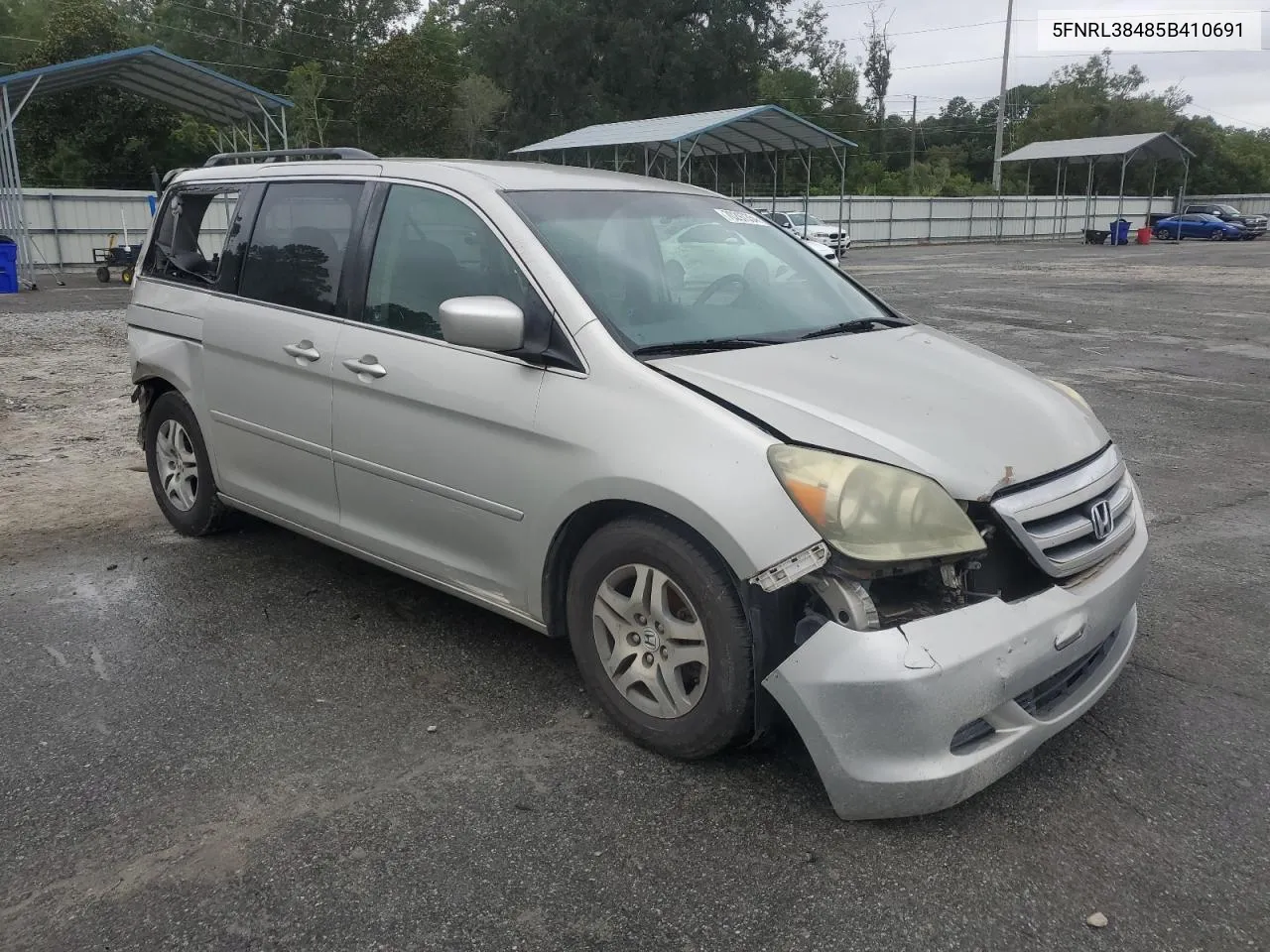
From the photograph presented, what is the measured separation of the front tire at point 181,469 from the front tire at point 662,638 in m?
2.50

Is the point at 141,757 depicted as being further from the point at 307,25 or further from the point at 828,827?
the point at 307,25

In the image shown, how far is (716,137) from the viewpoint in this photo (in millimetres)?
29109

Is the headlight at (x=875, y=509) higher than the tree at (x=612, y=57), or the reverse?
the tree at (x=612, y=57)

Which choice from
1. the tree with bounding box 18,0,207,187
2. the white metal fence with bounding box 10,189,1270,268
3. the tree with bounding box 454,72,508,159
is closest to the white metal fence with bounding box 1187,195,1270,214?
the white metal fence with bounding box 10,189,1270,268

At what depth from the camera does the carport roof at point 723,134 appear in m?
25.5

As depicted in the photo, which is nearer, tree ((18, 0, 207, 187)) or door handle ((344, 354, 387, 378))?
door handle ((344, 354, 387, 378))

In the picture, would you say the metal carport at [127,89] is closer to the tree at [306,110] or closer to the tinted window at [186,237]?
the tinted window at [186,237]

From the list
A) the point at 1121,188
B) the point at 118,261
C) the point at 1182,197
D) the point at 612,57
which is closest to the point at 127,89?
the point at 118,261

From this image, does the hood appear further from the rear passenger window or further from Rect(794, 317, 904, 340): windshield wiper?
the rear passenger window

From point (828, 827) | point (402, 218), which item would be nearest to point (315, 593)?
point (402, 218)

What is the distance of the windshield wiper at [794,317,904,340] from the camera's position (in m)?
3.74

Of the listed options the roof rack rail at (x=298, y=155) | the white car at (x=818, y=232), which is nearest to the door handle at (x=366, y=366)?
the roof rack rail at (x=298, y=155)

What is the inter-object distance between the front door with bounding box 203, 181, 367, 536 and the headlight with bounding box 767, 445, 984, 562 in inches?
81.5

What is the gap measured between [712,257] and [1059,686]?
6.53 ft
